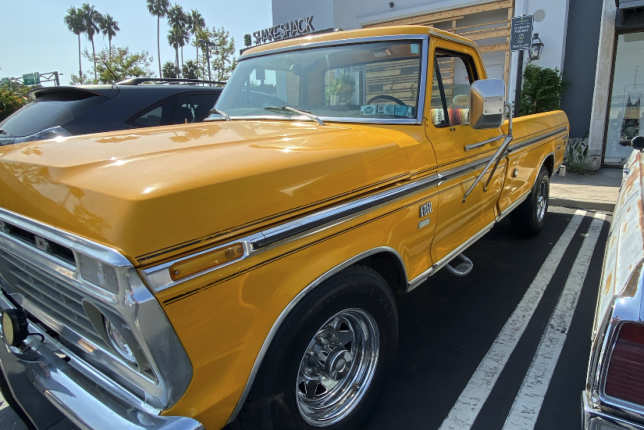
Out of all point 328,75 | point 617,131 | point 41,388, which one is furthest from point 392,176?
point 617,131

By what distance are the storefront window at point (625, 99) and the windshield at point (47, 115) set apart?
9937 mm

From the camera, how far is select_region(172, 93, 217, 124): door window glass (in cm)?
504

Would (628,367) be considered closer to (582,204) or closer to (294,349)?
(294,349)

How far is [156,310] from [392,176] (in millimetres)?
1350

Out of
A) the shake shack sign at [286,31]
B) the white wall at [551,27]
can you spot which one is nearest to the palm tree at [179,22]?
the shake shack sign at [286,31]

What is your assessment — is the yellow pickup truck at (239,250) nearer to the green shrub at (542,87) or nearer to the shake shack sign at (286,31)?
the green shrub at (542,87)

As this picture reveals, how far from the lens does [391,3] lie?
1140 centimetres

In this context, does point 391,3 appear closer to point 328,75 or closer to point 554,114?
point 554,114

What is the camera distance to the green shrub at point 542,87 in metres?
8.73

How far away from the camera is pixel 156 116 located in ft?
15.8

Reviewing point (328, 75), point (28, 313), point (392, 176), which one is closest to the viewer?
point (28, 313)

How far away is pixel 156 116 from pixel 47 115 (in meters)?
1.09

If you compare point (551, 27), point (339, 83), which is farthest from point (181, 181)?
point (551, 27)

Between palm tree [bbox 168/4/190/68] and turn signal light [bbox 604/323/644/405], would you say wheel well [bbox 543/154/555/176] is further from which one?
palm tree [bbox 168/4/190/68]
